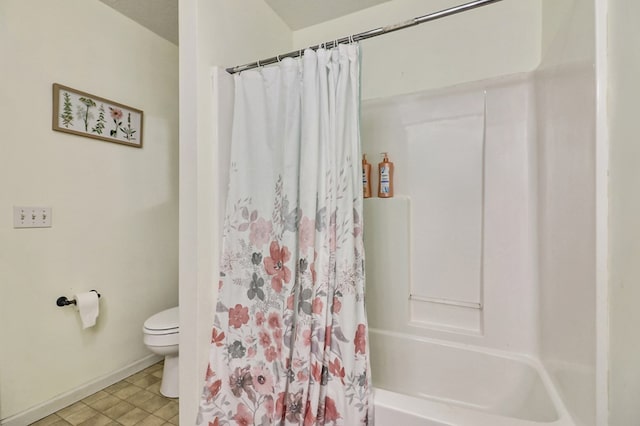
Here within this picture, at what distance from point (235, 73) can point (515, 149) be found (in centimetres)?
149

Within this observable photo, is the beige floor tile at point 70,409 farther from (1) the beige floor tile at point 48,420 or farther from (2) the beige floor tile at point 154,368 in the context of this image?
(2) the beige floor tile at point 154,368

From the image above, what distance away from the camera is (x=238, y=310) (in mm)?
1266

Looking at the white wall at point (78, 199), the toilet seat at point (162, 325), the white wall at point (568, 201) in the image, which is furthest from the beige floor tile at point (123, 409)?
the white wall at point (568, 201)

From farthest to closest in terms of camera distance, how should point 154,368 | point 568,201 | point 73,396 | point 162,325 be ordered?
point 154,368 → point 162,325 → point 73,396 → point 568,201

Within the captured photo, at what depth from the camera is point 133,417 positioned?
63.7 inches

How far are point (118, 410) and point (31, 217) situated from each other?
1.24 metres

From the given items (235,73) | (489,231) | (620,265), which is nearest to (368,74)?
(235,73)

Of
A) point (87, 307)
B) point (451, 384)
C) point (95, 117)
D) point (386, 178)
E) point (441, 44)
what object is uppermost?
point (441, 44)

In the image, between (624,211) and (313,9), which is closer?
(624,211)

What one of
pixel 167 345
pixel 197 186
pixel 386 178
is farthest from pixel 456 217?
pixel 167 345

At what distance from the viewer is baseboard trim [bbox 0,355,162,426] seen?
1522 millimetres

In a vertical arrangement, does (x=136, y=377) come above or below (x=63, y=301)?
below

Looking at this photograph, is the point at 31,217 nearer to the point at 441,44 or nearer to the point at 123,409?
the point at 123,409

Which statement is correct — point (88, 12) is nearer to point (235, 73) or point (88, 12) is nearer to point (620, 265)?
point (235, 73)
